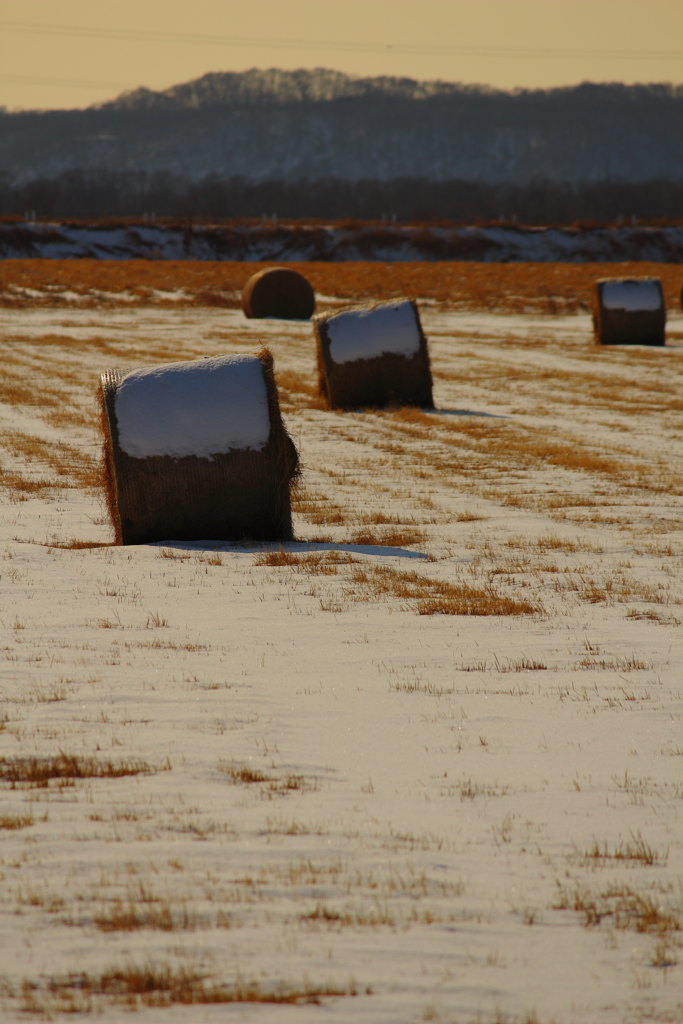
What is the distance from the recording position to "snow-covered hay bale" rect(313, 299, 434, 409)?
18.3 m

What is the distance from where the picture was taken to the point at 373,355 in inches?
726

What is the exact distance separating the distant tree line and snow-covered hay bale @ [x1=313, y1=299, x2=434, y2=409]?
311ft

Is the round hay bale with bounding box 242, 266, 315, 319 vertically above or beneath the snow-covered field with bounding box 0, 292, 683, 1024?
above

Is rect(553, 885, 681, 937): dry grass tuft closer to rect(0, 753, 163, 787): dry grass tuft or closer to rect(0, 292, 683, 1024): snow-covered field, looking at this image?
rect(0, 292, 683, 1024): snow-covered field

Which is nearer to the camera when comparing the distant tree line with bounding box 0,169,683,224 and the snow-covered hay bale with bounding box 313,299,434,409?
the snow-covered hay bale with bounding box 313,299,434,409

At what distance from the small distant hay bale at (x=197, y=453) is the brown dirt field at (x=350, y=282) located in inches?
1260

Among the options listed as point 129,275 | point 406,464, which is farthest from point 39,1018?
point 129,275

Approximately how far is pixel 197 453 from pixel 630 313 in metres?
21.1

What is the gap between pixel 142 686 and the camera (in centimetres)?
604

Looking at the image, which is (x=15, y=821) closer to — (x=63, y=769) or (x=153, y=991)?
(x=63, y=769)

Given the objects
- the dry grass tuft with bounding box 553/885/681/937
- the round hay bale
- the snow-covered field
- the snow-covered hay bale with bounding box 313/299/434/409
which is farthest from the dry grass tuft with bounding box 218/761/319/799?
the round hay bale

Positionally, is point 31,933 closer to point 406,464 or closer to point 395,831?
point 395,831

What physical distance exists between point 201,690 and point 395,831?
1770mm

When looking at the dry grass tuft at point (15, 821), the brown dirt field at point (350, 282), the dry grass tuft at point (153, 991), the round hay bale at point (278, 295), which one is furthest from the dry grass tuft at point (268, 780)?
the brown dirt field at point (350, 282)
